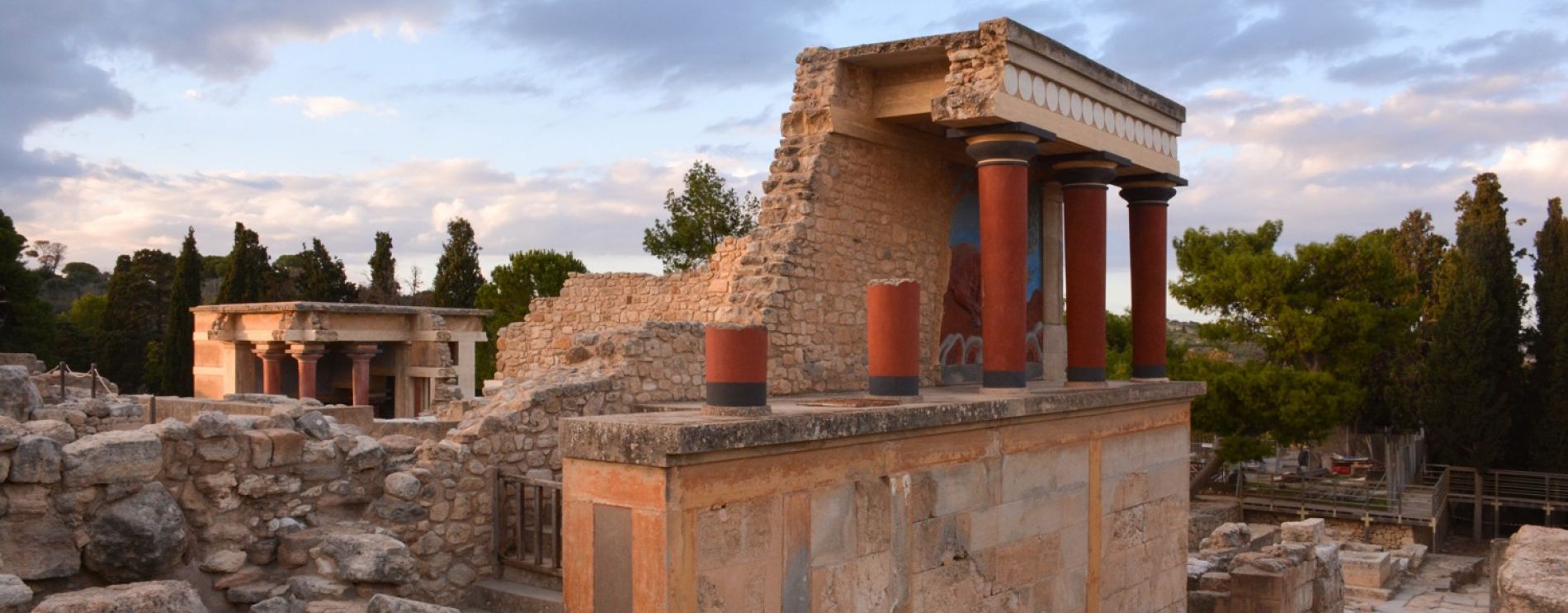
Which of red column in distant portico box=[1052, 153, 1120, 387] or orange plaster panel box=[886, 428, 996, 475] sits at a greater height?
red column in distant portico box=[1052, 153, 1120, 387]

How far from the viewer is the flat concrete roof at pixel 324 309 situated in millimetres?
21266

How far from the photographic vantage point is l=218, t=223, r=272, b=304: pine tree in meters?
29.4

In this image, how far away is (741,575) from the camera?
6.03 metres

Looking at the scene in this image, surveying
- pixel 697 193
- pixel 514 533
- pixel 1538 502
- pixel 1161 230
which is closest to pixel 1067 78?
pixel 1161 230

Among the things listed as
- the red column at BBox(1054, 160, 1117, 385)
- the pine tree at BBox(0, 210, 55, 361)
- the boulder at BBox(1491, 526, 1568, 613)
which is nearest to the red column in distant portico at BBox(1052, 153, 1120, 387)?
the red column at BBox(1054, 160, 1117, 385)

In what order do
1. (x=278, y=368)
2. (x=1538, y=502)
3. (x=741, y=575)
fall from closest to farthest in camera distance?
(x=741, y=575) → (x=278, y=368) → (x=1538, y=502)

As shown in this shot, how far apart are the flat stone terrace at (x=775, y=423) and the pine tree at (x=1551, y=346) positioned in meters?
24.9

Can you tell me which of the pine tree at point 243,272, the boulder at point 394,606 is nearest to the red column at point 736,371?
the boulder at point 394,606

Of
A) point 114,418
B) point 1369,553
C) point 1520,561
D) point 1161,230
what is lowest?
point 1369,553

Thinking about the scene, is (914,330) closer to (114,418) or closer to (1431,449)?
(114,418)

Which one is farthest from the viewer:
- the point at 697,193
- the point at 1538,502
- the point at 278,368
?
the point at 697,193

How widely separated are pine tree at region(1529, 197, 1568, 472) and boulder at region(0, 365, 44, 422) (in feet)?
103

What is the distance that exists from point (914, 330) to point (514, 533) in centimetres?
315

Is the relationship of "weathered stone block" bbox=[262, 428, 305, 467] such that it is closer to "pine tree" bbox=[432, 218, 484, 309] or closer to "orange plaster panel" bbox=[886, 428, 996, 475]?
"orange plaster panel" bbox=[886, 428, 996, 475]
